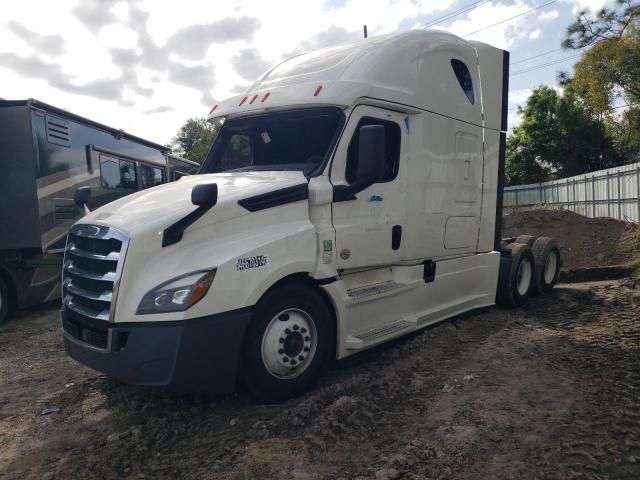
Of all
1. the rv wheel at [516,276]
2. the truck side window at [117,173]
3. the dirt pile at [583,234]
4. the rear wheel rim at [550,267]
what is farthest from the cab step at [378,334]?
the dirt pile at [583,234]

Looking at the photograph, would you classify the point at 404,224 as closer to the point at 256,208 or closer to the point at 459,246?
the point at 459,246

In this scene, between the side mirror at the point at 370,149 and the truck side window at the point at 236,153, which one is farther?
the truck side window at the point at 236,153

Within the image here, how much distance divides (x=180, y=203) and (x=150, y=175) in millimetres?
8421

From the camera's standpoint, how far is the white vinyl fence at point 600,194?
17.3 metres

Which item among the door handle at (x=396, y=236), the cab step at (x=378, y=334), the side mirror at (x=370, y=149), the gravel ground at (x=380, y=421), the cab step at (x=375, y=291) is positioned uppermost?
the side mirror at (x=370, y=149)

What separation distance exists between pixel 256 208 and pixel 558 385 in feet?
9.94

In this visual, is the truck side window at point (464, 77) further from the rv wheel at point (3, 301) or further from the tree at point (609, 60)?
the tree at point (609, 60)

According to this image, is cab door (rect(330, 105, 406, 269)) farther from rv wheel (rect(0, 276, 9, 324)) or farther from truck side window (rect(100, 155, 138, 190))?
truck side window (rect(100, 155, 138, 190))

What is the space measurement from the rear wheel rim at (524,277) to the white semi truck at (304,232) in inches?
48.6

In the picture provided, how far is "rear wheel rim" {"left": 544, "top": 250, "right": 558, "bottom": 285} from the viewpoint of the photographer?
356 inches

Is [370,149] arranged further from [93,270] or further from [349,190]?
[93,270]

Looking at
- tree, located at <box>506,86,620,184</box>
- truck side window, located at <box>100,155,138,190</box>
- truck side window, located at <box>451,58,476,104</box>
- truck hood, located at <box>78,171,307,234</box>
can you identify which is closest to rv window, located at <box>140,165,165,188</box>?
truck side window, located at <box>100,155,138,190</box>

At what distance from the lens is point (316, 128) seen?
5199 millimetres

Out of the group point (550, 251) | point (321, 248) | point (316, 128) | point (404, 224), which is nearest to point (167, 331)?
point (321, 248)
